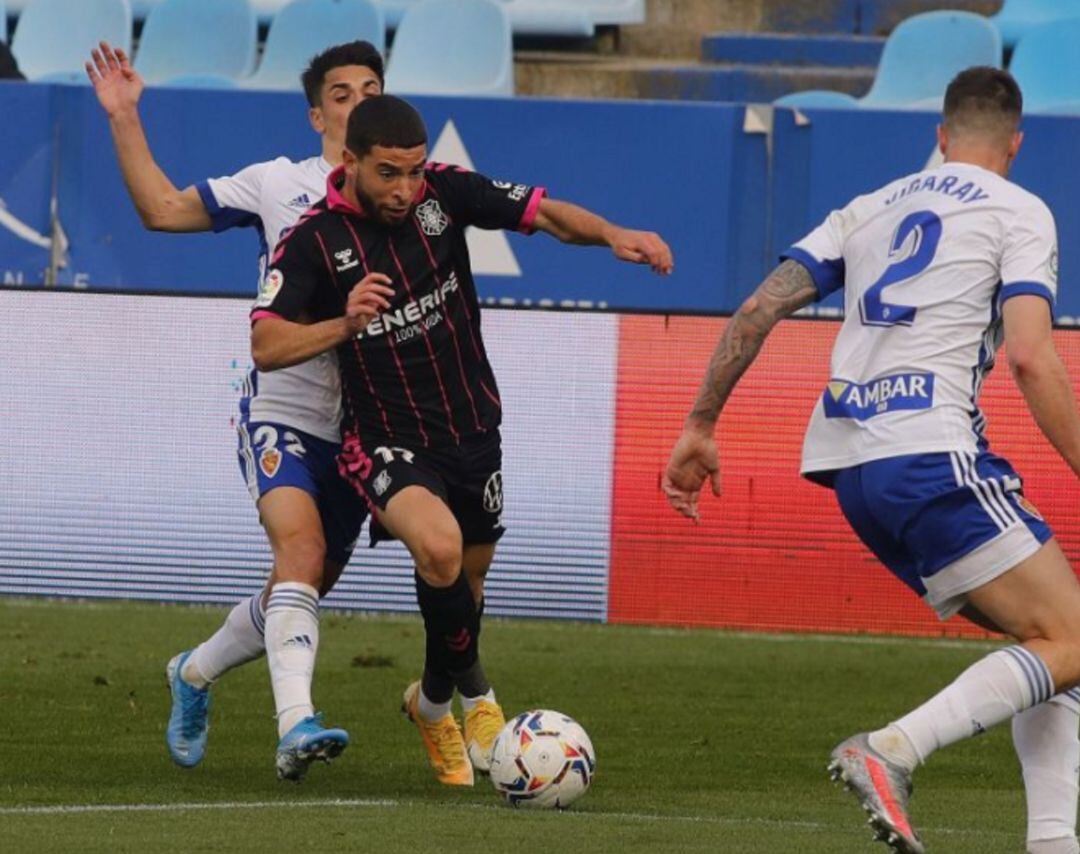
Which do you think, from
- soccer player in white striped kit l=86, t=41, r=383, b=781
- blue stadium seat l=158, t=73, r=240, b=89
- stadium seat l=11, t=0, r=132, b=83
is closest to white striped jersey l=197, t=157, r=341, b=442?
soccer player in white striped kit l=86, t=41, r=383, b=781

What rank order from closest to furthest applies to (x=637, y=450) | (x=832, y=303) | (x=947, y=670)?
(x=947, y=670)
(x=637, y=450)
(x=832, y=303)

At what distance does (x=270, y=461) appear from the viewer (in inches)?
297

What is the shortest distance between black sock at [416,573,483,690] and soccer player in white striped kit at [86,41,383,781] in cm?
35

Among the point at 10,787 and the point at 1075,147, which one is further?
the point at 1075,147

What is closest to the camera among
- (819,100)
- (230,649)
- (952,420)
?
(952,420)

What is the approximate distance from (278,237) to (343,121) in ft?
1.39

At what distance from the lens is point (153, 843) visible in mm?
6156

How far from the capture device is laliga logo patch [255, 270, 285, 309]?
7062mm

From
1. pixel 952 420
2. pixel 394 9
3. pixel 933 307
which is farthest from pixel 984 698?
pixel 394 9

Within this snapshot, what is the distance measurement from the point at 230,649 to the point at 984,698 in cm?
300

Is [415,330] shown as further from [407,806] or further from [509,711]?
[509,711]

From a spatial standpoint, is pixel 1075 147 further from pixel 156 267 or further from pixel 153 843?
pixel 153 843

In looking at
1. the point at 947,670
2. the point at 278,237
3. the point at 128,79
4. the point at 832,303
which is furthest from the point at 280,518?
the point at 832,303

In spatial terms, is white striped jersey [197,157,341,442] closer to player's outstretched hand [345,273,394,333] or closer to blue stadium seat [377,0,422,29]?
player's outstretched hand [345,273,394,333]
